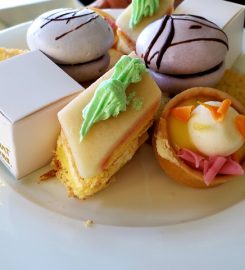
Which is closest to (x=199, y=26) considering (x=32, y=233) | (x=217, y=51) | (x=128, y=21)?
(x=217, y=51)

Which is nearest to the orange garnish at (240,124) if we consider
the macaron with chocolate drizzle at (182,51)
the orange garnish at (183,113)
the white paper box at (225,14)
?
the orange garnish at (183,113)

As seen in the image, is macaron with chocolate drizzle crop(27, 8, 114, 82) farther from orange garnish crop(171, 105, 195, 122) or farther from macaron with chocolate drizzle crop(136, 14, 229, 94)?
orange garnish crop(171, 105, 195, 122)

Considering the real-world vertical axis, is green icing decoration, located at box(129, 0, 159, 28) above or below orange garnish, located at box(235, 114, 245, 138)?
above

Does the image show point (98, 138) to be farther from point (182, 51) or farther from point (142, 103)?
point (182, 51)

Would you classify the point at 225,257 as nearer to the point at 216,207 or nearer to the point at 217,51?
the point at 216,207

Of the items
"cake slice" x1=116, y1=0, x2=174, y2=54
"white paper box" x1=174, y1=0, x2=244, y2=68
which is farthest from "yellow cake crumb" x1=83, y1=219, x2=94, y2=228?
"white paper box" x1=174, y1=0, x2=244, y2=68

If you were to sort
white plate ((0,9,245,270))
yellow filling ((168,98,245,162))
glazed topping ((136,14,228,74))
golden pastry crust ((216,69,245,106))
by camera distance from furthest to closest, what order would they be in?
golden pastry crust ((216,69,245,106)), glazed topping ((136,14,228,74)), yellow filling ((168,98,245,162)), white plate ((0,9,245,270))

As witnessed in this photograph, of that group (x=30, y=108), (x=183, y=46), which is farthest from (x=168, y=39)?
(x=30, y=108)

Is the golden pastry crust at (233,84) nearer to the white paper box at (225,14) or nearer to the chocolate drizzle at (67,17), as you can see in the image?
the white paper box at (225,14)
